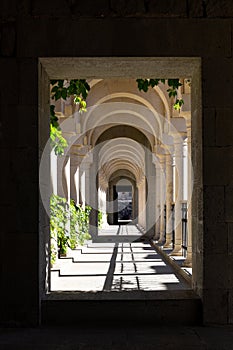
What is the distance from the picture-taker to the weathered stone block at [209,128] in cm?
441

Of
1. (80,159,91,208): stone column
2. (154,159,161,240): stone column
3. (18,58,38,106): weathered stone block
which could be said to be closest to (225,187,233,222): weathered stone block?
(18,58,38,106): weathered stone block

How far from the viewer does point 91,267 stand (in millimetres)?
9516

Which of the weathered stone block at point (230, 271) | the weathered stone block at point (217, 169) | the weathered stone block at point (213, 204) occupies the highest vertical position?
the weathered stone block at point (217, 169)

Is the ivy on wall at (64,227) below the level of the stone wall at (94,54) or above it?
below

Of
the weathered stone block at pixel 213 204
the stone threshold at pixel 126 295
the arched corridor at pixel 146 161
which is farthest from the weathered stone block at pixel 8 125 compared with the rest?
the arched corridor at pixel 146 161

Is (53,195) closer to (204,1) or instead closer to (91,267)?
(91,267)

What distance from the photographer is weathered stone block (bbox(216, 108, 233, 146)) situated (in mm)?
4410

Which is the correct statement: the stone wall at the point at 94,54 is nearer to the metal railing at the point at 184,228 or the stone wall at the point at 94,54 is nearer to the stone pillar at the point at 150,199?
the metal railing at the point at 184,228

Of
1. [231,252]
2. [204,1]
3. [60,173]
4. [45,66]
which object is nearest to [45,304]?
[231,252]

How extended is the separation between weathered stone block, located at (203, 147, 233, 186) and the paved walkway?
2010mm

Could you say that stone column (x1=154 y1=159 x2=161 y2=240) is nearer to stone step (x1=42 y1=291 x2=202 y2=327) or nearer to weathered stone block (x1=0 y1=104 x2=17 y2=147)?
stone step (x1=42 y1=291 x2=202 y2=327)

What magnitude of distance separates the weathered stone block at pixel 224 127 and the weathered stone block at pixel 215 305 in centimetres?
118

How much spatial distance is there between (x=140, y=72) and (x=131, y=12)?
63 cm

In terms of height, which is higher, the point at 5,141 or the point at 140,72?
the point at 140,72
